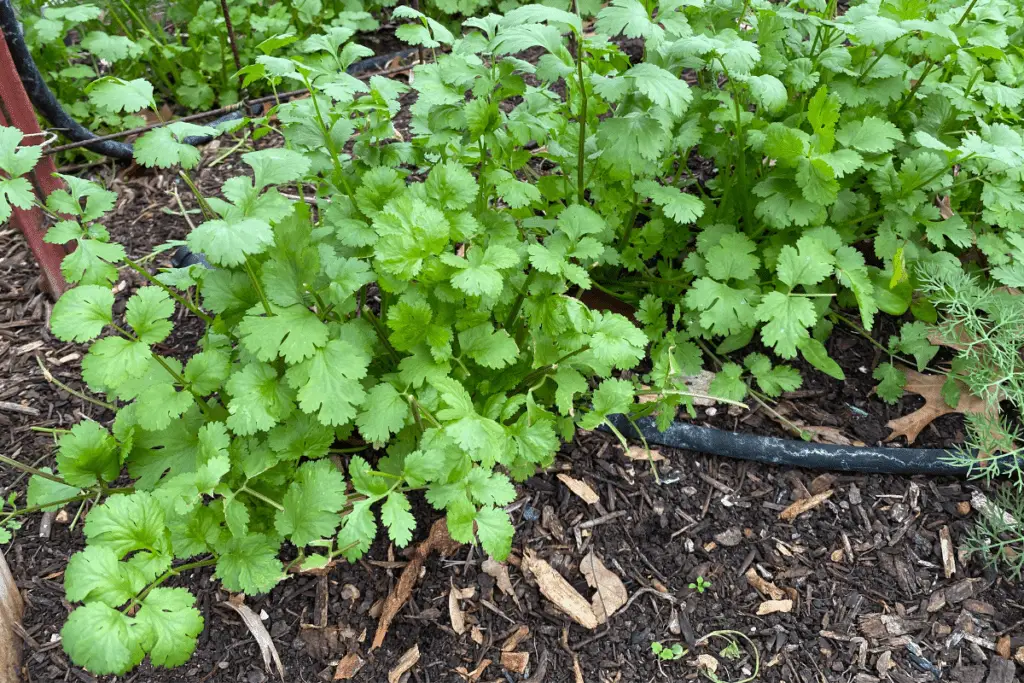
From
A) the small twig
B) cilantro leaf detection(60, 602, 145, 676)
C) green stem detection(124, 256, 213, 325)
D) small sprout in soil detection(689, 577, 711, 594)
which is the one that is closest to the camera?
cilantro leaf detection(60, 602, 145, 676)

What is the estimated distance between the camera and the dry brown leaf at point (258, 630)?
1.96 metres

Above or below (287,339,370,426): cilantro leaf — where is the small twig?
below

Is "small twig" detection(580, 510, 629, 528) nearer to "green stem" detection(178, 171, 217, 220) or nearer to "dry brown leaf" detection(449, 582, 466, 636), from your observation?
"dry brown leaf" detection(449, 582, 466, 636)

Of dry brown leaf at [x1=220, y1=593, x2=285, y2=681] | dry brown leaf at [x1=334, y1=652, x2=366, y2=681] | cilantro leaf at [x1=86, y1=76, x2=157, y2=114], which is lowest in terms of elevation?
dry brown leaf at [x1=334, y1=652, x2=366, y2=681]

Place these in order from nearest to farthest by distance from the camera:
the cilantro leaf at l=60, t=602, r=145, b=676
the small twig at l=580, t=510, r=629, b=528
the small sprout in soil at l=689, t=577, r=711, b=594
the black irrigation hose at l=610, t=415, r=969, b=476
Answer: the cilantro leaf at l=60, t=602, r=145, b=676 < the small sprout in soil at l=689, t=577, r=711, b=594 < the small twig at l=580, t=510, r=629, b=528 < the black irrigation hose at l=610, t=415, r=969, b=476

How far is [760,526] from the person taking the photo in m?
2.32

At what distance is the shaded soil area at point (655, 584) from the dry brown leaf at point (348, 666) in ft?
0.04

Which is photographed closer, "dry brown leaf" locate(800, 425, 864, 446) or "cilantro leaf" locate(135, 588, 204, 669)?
"cilantro leaf" locate(135, 588, 204, 669)

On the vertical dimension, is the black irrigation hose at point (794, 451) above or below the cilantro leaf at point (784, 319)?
below

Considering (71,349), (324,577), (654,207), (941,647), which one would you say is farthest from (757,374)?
(71,349)

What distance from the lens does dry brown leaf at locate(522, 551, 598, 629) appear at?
2082 mm

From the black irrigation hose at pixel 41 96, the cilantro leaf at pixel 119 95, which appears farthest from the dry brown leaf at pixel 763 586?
the black irrigation hose at pixel 41 96

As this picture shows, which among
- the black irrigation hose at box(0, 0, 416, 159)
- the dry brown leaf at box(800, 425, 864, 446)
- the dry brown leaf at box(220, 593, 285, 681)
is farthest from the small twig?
Answer: the black irrigation hose at box(0, 0, 416, 159)

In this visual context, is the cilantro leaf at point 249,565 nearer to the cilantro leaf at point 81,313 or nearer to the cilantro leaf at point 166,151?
the cilantro leaf at point 81,313
